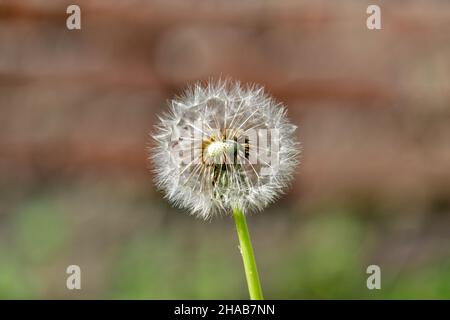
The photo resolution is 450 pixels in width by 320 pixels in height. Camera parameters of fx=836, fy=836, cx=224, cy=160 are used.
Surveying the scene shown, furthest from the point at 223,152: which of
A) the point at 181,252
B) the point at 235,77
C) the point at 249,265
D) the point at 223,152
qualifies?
the point at 235,77

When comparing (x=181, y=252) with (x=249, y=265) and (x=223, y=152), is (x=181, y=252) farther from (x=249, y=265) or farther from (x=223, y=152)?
(x=249, y=265)

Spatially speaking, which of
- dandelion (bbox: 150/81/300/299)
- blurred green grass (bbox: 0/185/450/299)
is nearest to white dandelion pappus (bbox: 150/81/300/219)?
dandelion (bbox: 150/81/300/299)

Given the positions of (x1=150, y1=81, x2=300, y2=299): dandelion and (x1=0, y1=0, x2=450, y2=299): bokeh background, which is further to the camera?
(x1=0, y1=0, x2=450, y2=299): bokeh background

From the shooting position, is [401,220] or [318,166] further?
[318,166]

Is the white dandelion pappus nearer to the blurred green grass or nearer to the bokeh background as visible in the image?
the blurred green grass
